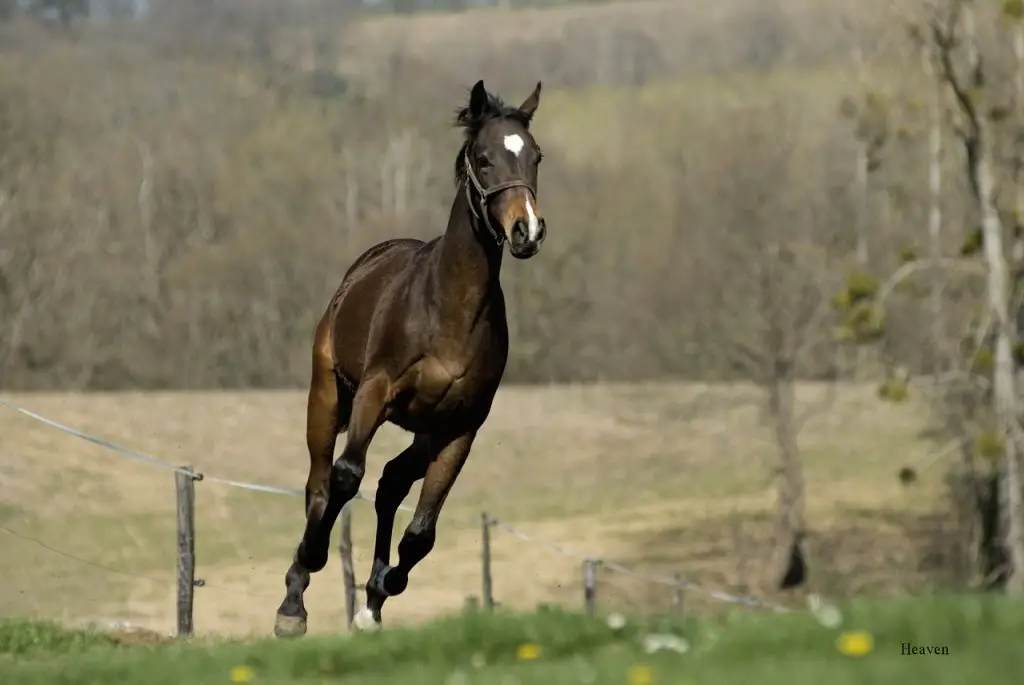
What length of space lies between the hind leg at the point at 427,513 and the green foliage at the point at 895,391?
22.4 meters

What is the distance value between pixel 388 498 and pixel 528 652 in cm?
404

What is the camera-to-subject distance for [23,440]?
33875mm

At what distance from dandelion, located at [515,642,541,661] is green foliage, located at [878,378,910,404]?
983 inches

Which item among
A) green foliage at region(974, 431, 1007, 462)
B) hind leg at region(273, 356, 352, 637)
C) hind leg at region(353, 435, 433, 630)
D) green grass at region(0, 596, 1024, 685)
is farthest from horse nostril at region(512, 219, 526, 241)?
green foliage at region(974, 431, 1007, 462)

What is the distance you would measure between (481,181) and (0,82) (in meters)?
63.5

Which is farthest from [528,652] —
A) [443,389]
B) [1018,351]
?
[1018,351]

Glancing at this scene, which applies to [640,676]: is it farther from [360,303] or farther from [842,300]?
[842,300]

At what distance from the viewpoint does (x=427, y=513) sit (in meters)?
9.76

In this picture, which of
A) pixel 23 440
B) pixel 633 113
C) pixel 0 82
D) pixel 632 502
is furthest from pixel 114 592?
pixel 633 113

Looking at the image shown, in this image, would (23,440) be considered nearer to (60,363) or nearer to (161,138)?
(60,363)

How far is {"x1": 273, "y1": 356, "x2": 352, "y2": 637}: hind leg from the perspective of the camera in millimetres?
10203

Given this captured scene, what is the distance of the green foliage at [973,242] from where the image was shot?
3328 centimetres

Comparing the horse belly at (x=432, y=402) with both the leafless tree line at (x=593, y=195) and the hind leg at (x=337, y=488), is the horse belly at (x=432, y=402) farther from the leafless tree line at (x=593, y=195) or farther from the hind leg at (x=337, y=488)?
the leafless tree line at (x=593, y=195)

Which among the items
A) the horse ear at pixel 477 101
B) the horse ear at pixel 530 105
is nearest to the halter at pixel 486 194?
the horse ear at pixel 477 101
